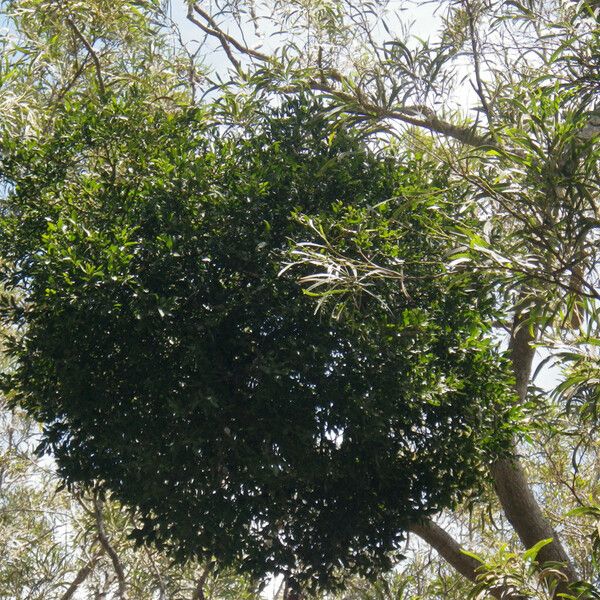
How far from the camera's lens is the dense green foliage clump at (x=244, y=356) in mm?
4375

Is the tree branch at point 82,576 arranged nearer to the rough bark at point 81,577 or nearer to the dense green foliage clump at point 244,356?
the rough bark at point 81,577

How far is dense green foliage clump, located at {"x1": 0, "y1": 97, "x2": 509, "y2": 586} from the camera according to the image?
172 inches

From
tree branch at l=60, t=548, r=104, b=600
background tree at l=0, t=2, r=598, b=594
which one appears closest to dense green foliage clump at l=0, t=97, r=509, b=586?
background tree at l=0, t=2, r=598, b=594

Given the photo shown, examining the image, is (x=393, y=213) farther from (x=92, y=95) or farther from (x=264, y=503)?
(x=92, y=95)

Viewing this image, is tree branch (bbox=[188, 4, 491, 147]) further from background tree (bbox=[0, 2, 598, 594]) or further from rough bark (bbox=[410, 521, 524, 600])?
rough bark (bbox=[410, 521, 524, 600])

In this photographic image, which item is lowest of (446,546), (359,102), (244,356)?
(244,356)

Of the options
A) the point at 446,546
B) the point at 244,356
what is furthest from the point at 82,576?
the point at 244,356

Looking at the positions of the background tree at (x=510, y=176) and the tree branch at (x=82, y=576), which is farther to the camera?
the tree branch at (x=82, y=576)

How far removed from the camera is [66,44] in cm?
661

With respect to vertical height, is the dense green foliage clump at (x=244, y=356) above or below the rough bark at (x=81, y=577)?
above

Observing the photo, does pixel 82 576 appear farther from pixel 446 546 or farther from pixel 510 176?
pixel 510 176

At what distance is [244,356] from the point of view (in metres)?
4.59

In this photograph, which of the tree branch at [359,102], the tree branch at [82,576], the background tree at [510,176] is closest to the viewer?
the background tree at [510,176]

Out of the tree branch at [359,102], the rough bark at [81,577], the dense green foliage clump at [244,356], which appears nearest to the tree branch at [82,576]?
the rough bark at [81,577]
